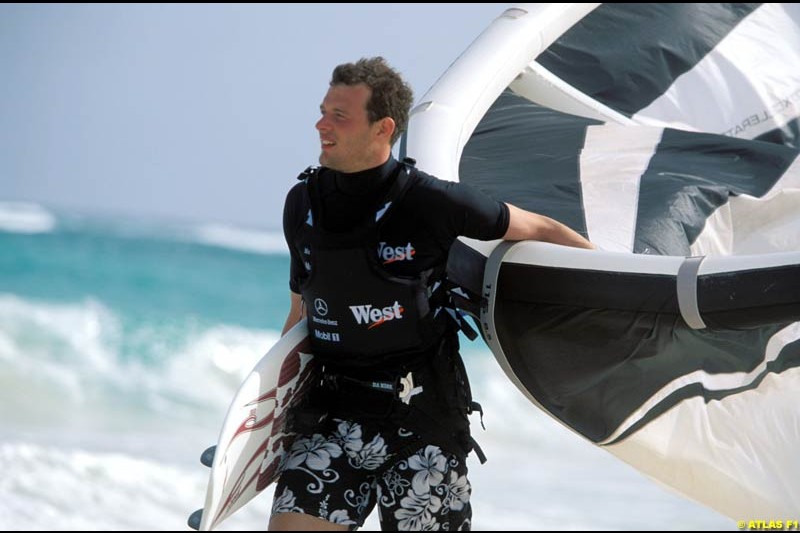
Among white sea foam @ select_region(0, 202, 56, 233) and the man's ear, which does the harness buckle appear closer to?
the man's ear

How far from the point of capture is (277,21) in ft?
41.4

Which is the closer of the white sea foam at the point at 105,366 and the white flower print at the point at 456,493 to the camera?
the white flower print at the point at 456,493

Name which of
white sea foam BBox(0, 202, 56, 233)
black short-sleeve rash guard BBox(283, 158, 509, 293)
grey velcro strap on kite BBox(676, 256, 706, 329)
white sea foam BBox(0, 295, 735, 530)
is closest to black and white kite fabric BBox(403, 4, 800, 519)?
grey velcro strap on kite BBox(676, 256, 706, 329)

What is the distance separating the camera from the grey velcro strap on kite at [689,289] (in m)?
2.07

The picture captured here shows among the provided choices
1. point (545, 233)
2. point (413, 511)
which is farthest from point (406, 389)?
point (545, 233)

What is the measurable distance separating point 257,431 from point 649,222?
117cm

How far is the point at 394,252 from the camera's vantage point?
203 cm

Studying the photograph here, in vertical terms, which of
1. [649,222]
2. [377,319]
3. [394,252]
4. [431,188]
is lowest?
[377,319]

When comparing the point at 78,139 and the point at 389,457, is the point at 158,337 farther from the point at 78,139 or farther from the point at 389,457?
the point at 389,457

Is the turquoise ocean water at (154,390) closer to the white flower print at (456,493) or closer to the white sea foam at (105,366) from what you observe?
the white sea foam at (105,366)

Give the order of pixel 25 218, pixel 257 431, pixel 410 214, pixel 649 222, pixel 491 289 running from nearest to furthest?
pixel 410 214 < pixel 257 431 < pixel 491 289 < pixel 649 222 < pixel 25 218

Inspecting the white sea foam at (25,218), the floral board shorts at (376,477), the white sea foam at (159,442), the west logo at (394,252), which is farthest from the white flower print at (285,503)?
the white sea foam at (25,218)

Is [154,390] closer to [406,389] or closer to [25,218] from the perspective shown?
[25,218]

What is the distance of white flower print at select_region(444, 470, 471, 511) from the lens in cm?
209
